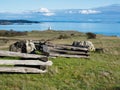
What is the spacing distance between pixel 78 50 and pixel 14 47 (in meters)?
3.92

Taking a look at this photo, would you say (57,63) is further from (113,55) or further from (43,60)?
(113,55)

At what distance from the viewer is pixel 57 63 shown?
18656mm

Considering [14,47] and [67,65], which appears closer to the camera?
[67,65]

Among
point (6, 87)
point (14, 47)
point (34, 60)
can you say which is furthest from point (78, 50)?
point (6, 87)

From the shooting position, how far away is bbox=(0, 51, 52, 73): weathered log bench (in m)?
15.7

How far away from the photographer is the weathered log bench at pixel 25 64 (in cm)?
1567

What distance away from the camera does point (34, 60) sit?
16.4m

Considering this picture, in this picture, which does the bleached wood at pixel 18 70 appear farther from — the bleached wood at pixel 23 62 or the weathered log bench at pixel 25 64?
the bleached wood at pixel 23 62

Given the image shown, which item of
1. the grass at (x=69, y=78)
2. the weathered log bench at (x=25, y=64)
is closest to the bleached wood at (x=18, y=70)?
the weathered log bench at (x=25, y=64)

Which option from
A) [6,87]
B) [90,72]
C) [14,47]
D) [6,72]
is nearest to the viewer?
[6,87]

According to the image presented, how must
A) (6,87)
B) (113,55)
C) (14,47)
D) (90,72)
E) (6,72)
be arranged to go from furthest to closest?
(113,55) < (14,47) < (90,72) < (6,72) < (6,87)

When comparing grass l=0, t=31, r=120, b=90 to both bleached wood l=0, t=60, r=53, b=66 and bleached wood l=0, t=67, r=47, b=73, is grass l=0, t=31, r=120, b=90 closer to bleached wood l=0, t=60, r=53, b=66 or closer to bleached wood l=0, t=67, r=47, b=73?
bleached wood l=0, t=67, r=47, b=73

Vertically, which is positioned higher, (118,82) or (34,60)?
(34,60)

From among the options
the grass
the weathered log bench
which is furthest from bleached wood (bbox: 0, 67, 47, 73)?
the grass
